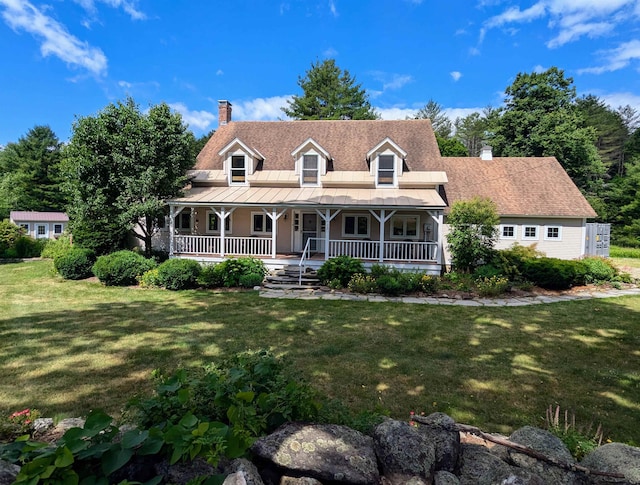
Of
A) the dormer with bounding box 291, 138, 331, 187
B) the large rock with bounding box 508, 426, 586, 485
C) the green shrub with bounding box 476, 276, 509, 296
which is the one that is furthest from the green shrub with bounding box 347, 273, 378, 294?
the large rock with bounding box 508, 426, 586, 485

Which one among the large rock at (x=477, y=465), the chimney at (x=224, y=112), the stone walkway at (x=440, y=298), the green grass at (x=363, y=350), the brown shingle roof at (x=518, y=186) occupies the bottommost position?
the green grass at (x=363, y=350)

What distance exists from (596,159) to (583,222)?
1673 centimetres

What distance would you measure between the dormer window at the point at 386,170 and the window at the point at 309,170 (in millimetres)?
3050

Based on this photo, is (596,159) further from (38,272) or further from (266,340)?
(38,272)

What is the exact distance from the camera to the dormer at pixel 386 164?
647 inches

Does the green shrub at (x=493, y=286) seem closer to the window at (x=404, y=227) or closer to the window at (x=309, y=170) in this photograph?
the window at (x=404, y=227)

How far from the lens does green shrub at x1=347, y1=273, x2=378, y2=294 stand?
38.5ft

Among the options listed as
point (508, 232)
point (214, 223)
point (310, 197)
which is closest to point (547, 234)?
point (508, 232)

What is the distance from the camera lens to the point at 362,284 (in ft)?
38.6

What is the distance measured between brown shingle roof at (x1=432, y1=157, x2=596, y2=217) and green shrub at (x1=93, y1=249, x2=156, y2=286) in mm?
13876

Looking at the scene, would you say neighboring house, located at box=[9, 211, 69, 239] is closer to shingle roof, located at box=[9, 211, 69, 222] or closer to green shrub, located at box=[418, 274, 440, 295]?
shingle roof, located at box=[9, 211, 69, 222]

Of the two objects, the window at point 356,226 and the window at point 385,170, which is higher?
the window at point 385,170

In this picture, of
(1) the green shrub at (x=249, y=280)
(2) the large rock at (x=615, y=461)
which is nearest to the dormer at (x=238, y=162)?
(1) the green shrub at (x=249, y=280)

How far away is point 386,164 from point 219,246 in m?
8.74
